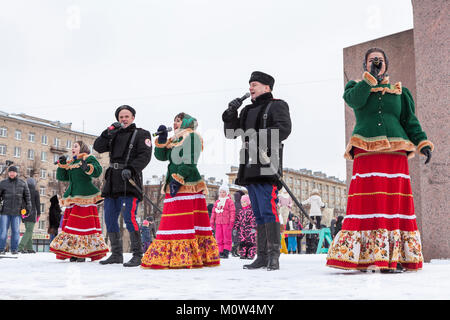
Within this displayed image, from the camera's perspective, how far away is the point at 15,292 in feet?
10.5

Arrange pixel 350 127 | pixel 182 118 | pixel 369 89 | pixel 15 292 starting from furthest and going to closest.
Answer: pixel 350 127 → pixel 182 118 → pixel 369 89 → pixel 15 292

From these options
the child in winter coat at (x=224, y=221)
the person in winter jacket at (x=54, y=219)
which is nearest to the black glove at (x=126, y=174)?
the child in winter coat at (x=224, y=221)

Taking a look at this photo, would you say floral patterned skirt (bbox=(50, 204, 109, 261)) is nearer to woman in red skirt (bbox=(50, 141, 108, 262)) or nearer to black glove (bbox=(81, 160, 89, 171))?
woman in red skirt (bbox=(50, 141, 108, 262))

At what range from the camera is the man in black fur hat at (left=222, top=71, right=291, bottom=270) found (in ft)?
17.9

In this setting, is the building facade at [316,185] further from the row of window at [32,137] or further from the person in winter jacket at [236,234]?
the person in winter jacket at [236,234]

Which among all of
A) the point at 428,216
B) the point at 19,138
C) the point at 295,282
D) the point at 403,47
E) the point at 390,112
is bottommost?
the point at 295,282

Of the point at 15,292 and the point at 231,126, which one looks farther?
the point at 231,126

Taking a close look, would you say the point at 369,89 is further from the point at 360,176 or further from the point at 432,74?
the point at 432,74

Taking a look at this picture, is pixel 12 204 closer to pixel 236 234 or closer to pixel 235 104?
pixel 236 234

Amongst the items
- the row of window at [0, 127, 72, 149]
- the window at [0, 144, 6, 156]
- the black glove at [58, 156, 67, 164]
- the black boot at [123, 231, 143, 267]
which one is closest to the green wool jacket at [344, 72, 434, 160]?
the black boot at [123, 231, 143, 267]
